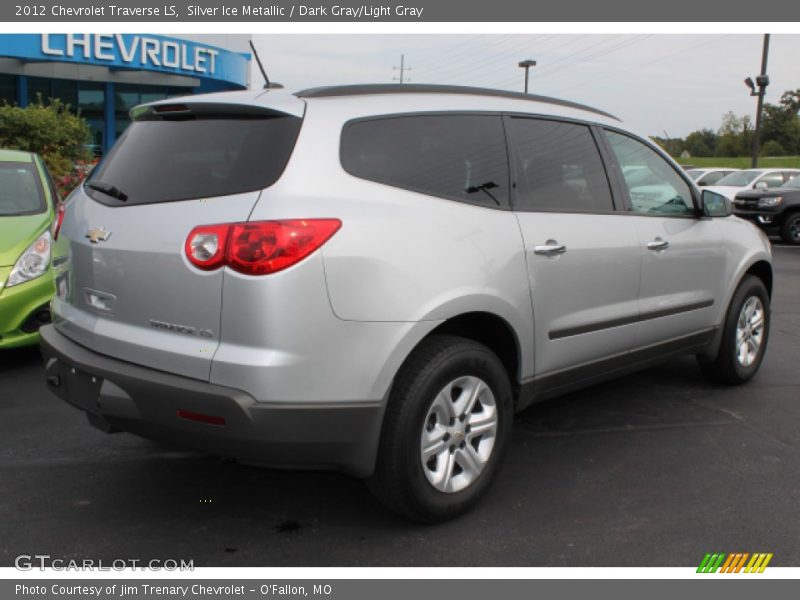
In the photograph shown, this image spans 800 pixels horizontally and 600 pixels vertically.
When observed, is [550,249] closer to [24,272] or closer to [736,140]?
[24,272]

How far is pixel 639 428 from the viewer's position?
177 inches

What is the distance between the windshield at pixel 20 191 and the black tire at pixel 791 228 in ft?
48.4

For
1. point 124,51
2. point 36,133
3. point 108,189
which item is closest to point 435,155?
point 108,189

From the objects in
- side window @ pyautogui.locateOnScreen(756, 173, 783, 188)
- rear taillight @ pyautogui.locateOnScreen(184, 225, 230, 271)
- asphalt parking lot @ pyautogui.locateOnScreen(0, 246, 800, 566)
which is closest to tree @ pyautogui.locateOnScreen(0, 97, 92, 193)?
asphalt parking lot @ pyautogui.locateOnScreen(0, 246, 800, 566)

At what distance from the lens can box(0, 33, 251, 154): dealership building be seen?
25.8 meters

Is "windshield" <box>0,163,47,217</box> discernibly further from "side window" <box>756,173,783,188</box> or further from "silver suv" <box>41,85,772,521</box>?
"side window" <box>756,173,783,188</box>

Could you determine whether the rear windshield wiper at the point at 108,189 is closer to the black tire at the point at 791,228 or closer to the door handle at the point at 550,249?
the door handle at the point at 550,249

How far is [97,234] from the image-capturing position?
3.14 metres

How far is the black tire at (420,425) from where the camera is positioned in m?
2.95

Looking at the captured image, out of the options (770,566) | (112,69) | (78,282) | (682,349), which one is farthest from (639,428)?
(112,69)

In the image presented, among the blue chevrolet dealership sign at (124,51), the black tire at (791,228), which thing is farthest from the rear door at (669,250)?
the blue chevrolet dealership sign at (124,51)

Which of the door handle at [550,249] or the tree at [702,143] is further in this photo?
the tree at [702,143]

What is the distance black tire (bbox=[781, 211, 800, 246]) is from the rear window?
15874mm

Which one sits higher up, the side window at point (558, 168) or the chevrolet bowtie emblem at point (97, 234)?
the side window at point (558, 168)
